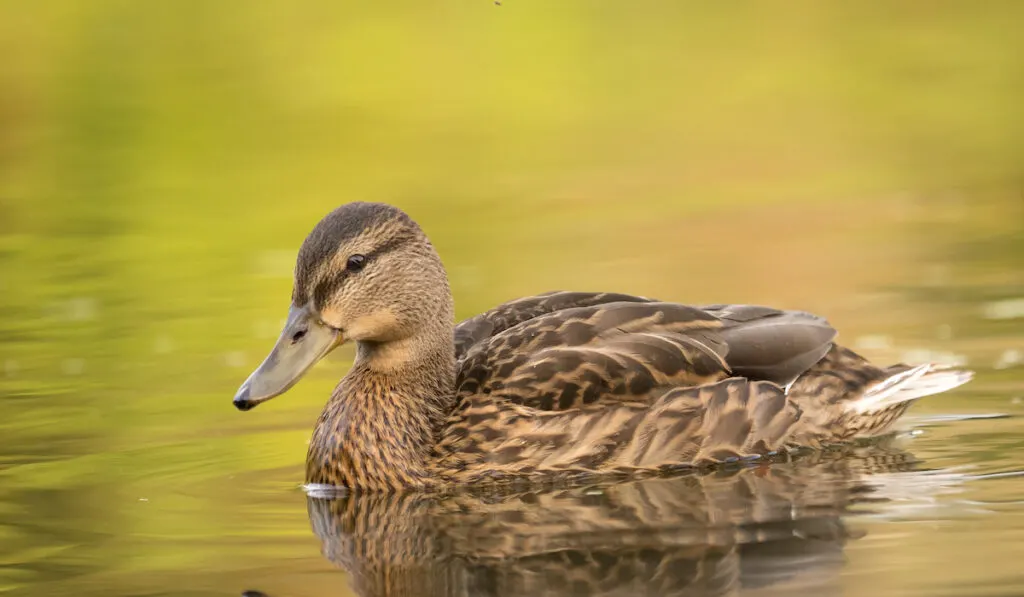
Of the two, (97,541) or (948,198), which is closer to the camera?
(97,541)

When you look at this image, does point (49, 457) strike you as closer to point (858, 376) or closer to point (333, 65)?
point (858, 376)

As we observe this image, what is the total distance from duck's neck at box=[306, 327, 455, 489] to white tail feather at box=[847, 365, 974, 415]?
6.90 ft

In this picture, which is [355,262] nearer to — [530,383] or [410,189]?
[530,383]

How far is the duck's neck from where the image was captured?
361 inches

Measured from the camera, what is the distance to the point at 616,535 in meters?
7.88

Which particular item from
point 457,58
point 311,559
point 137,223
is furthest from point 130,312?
point 457,58

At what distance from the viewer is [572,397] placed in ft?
30.1

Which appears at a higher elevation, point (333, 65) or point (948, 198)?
point (333, 65)

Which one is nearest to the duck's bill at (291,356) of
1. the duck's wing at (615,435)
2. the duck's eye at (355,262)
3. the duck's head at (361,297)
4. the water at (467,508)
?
the duck's head at (361,297)

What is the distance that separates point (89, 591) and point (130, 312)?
20.9ft

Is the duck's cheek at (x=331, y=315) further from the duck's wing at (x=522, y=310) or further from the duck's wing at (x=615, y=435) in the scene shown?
the duck's wing at (x=522, y=310)

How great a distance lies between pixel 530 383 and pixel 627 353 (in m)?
0.51

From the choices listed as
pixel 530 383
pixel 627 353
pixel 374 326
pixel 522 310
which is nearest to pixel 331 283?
pixel 374 326

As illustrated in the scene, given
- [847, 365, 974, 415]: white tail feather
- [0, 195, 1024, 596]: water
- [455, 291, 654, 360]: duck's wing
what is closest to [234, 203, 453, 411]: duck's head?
[455, 291, 654, 360]: duck's wing
